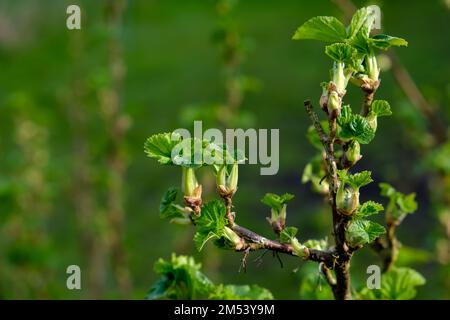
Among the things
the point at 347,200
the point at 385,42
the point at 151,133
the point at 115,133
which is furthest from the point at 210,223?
the point at 151,133

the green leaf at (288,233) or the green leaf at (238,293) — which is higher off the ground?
the green leaf at (288,233)

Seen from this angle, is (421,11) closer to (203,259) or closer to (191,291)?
(203,259)

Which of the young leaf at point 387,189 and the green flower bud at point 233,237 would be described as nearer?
the green flower bud at point 233,237

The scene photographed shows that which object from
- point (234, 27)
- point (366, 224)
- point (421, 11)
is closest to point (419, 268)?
point (234, 27)

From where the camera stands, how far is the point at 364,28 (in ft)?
1.98

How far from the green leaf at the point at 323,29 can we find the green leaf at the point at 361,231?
18 cm

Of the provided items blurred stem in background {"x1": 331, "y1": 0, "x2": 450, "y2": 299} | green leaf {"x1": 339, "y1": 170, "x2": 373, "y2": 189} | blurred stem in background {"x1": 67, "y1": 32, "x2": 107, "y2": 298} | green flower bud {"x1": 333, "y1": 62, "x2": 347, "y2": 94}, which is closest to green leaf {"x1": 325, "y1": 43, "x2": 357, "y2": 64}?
green flower bud {"x1": 333, "y1": 62, "x2": 347, "y2": 94}

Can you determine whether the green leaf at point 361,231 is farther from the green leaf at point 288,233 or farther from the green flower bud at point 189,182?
the green flower bud at point 189,182

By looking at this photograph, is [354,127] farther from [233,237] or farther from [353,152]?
[233,237]

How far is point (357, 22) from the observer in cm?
61

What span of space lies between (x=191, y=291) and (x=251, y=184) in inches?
76.0

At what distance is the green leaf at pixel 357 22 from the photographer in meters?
0.61

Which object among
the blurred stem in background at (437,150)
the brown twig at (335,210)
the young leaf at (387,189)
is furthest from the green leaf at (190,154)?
the blurred stem in background at (437,150)

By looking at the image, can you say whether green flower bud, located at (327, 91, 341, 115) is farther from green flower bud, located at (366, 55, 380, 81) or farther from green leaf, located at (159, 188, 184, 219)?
green leaf, located at (159, 188, 184, 219)
